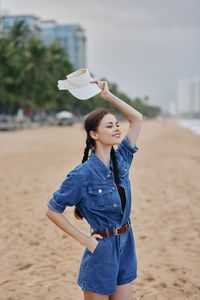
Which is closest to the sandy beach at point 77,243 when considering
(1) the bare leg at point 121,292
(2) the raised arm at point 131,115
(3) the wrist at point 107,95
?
(1) the bare leg at point 121,292

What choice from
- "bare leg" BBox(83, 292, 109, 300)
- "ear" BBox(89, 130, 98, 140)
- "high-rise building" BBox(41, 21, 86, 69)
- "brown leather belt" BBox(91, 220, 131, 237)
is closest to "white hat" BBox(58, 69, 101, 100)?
"ear" BBox(89, 130, 98, 140)

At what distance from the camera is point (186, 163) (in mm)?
14977

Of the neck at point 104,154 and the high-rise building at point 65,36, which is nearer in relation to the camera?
the neck at point 104,154

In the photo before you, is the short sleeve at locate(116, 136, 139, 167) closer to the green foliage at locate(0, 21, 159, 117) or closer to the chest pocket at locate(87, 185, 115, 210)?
the chest pocket at locate(87, 185, 115, 210)

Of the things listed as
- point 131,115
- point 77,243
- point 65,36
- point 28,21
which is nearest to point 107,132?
point 131,115

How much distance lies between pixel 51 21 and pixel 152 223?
4910 inches

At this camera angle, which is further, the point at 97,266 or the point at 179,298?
the point at 179,298

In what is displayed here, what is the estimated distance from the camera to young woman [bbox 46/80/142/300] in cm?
236

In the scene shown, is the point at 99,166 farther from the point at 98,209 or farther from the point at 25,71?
the point at 25,71

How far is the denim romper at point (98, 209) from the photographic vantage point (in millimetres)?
2357

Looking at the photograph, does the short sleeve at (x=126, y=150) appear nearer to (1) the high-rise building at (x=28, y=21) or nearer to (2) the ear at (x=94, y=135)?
(2) the ear at (x=94, y=135)

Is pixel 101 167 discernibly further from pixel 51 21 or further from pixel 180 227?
pixel 51 21

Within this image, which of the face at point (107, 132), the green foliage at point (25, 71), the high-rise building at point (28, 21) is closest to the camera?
the face at point (107, 132)

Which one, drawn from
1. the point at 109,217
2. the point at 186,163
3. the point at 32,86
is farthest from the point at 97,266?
the point at 32,86
